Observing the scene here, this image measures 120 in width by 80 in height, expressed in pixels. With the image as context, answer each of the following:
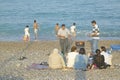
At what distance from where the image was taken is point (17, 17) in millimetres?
46125

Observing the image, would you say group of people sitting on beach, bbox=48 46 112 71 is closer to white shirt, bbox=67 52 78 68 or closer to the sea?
white shirt, bbox=67 52 78 68

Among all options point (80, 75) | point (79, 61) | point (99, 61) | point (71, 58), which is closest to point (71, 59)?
point (71, 58)

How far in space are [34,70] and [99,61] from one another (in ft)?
7.62

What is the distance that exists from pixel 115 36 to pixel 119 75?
16.4 meters

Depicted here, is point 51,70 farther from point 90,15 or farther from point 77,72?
point 90,15

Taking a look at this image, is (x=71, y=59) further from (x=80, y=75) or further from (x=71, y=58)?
(x=80, y=75)

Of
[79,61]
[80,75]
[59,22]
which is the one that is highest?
[59,22]

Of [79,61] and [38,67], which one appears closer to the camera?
[79,61]

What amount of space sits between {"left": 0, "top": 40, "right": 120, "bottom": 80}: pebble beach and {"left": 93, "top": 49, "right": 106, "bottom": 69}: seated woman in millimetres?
245

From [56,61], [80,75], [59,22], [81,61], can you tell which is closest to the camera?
[80,75]

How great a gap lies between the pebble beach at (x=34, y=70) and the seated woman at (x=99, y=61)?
9.7 inches

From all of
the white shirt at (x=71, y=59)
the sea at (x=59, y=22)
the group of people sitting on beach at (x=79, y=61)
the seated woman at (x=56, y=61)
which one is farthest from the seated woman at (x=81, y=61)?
the sea at (x=59, y=22)

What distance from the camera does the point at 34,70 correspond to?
1504 centimetres

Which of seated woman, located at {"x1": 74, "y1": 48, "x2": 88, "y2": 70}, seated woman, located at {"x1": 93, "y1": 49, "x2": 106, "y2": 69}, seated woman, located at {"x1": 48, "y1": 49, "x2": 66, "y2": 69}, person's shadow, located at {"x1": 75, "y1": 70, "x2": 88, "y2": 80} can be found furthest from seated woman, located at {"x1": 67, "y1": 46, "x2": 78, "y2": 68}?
seated woman, located at {"x1": 93, "y1": 49, "x2": 106, "y2": 69}
